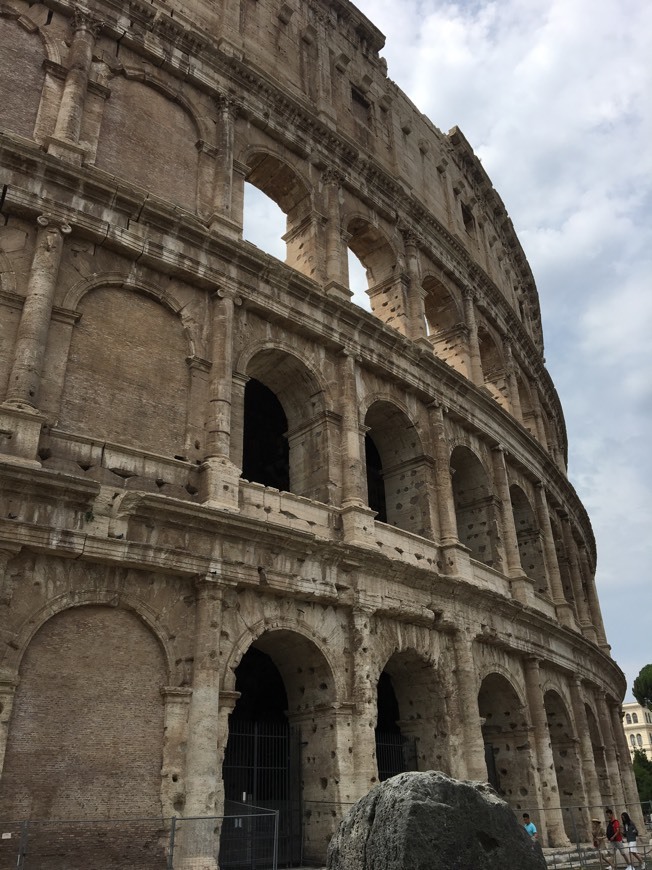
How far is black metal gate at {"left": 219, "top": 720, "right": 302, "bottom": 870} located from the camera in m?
9.67

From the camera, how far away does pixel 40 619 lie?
8.23 meters

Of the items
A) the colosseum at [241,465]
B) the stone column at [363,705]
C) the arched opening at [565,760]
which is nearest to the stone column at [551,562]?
the colosseum at [241,465]

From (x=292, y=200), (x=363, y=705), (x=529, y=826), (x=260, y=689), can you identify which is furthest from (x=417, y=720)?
(x=292, y=200)

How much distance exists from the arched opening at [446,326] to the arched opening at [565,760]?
27.0ft

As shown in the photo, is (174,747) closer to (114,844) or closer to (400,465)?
(114,844)

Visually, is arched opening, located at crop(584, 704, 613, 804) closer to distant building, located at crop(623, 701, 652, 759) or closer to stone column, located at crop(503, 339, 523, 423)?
stone column, located at crop(503, 339, 523, 423)

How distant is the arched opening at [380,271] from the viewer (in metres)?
16.4

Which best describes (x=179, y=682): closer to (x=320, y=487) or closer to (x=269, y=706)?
(x=320, y=487)

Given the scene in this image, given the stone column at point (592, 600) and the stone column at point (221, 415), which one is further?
the stone column at point (592, 600)

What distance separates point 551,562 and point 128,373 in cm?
1264

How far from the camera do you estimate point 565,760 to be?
16.2m

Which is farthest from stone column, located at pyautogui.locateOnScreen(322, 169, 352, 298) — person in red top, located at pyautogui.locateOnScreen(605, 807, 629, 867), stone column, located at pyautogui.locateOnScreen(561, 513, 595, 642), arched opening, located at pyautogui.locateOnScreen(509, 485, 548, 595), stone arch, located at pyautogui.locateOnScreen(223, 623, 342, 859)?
stone column, located at pyautogui.locateOnScreen(561, 513, 595, 642)

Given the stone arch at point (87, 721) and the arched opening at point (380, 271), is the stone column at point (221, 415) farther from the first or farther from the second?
the arched opening at point (380, 271)

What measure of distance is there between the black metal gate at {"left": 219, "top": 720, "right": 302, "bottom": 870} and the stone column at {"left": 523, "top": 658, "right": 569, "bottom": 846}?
5620 mm
